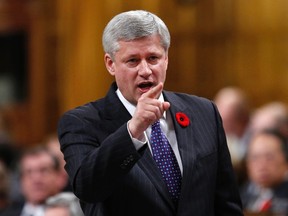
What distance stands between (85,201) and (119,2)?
5.68 m

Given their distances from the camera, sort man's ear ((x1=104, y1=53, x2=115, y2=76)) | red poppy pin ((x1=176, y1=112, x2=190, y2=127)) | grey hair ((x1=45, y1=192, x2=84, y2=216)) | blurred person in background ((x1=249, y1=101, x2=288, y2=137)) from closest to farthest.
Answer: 1. man's ear ((x1=104, y1=53, x2=115, y2=76))
2. red poppy pin ((x1=176, y1=112, x2=190, y2=127))
3. grey hair ((x1=45, y1=192, x2=84, y2=216))
4. blurred person in background ((x1=249, y1=101, x2=288, y2=137))

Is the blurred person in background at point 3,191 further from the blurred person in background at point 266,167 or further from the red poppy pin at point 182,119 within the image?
the red poppy pin at point 182,119

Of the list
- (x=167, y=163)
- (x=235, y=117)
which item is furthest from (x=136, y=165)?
(x=235, y=117)

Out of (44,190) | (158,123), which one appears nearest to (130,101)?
(158,123)

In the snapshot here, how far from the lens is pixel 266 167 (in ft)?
20.0

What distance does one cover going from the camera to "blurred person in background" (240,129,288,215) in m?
6.05

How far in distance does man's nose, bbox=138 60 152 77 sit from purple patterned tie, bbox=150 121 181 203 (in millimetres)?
263

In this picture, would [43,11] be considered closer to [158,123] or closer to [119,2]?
[119,2]

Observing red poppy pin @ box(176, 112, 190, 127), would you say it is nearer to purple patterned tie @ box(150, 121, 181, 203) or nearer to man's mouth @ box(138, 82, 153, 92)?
purple patterned tie @ box(150, 121, 181, 203)

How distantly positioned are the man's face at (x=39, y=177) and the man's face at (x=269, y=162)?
4.25ft

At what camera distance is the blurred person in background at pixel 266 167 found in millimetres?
6055

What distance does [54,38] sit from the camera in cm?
1021

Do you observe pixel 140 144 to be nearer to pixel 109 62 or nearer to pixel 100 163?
pixel 100 163

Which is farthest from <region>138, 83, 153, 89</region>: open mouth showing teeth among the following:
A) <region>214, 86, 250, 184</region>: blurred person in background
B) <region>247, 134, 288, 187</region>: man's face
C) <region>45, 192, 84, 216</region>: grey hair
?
<region>214, 86, 250, 184</region>: blurred person in background
